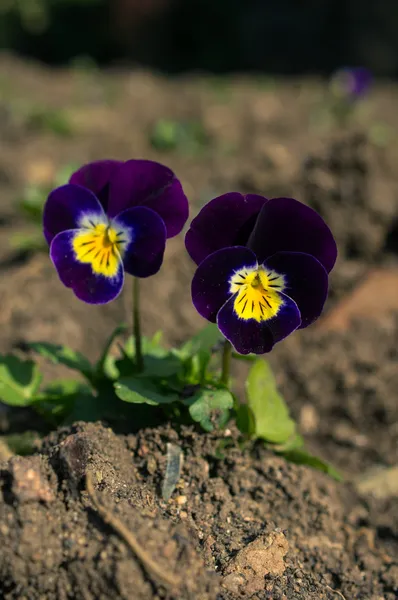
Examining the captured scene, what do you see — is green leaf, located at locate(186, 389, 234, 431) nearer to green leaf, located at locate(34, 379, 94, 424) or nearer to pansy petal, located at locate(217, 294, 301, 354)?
pansy petal, located at locate(217, 294, 301, 354)

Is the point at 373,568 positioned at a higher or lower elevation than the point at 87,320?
lower

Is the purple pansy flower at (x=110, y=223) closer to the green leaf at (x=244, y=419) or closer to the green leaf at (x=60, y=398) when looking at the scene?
the green leaf at (x=60, y=398)

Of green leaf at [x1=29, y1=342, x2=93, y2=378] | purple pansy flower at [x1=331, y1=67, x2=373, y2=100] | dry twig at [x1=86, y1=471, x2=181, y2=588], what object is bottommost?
dry twig at [x1=86, y1=471, x2=181, y2=588]

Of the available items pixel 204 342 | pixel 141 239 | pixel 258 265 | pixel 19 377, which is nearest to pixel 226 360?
pixel 204 342

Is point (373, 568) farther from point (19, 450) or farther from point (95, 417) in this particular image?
point (19, 450)

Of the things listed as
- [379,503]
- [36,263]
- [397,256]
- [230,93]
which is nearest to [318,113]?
[230,93]

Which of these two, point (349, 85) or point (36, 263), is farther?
point (349, 85)

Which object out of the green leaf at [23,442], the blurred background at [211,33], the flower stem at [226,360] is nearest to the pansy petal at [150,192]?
the flower stem at [226,360]

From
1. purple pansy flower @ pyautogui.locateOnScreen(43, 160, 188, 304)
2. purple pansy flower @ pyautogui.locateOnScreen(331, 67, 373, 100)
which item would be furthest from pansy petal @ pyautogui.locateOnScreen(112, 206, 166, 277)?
purple pansy flower @ pyautogui.locateOnScreen(331, 67, 373, 100)
